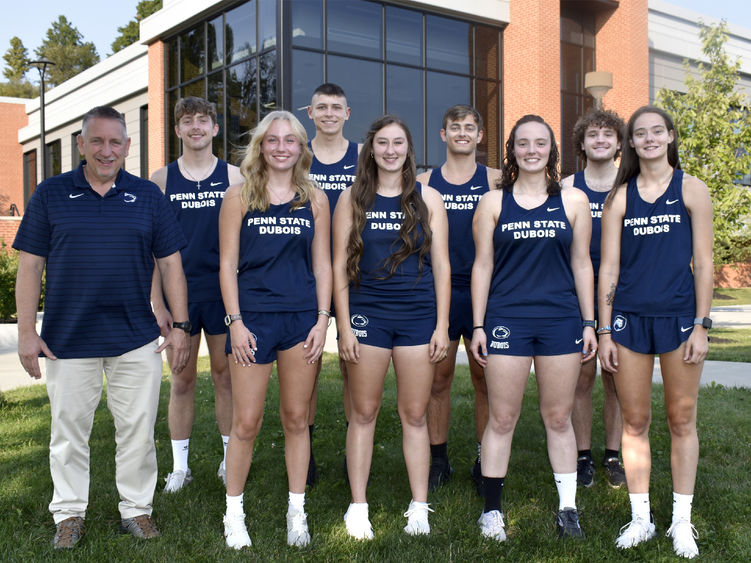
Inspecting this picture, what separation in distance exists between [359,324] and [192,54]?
17.2 meters

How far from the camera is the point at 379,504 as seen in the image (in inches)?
170

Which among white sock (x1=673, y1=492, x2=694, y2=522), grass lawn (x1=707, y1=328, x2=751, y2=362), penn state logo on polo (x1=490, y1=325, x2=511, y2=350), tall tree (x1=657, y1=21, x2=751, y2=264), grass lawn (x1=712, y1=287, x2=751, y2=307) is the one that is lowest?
grass lawn (x1=707, y1=328, x2=751, y2=362)

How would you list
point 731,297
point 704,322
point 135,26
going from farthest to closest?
point 135,26 → point 731,297 → point 704,322

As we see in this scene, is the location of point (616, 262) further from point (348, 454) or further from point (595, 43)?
point (595, 43)

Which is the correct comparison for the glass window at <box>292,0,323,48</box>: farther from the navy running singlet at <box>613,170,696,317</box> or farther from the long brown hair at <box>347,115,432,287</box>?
the navy running singlet at <box>613,170,696,317</box>

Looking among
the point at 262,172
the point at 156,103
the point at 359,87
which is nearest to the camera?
the point at 262,172

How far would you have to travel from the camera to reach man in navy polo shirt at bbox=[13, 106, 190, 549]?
11.7 ft

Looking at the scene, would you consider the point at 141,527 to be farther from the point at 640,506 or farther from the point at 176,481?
the point at 640,506

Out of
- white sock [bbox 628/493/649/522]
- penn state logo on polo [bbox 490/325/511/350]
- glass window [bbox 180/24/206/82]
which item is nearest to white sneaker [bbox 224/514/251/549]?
penn state logo on polo [bbox 490/325/511/350]

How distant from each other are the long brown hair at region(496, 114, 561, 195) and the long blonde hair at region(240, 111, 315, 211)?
3.63 feet

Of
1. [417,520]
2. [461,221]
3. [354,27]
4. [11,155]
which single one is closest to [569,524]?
[417,520]

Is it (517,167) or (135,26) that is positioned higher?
(135,26)

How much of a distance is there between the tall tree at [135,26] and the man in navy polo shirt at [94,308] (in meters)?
42.0

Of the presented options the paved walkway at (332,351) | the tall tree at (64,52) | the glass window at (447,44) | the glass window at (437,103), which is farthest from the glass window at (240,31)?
the tall tree at (64,52)
